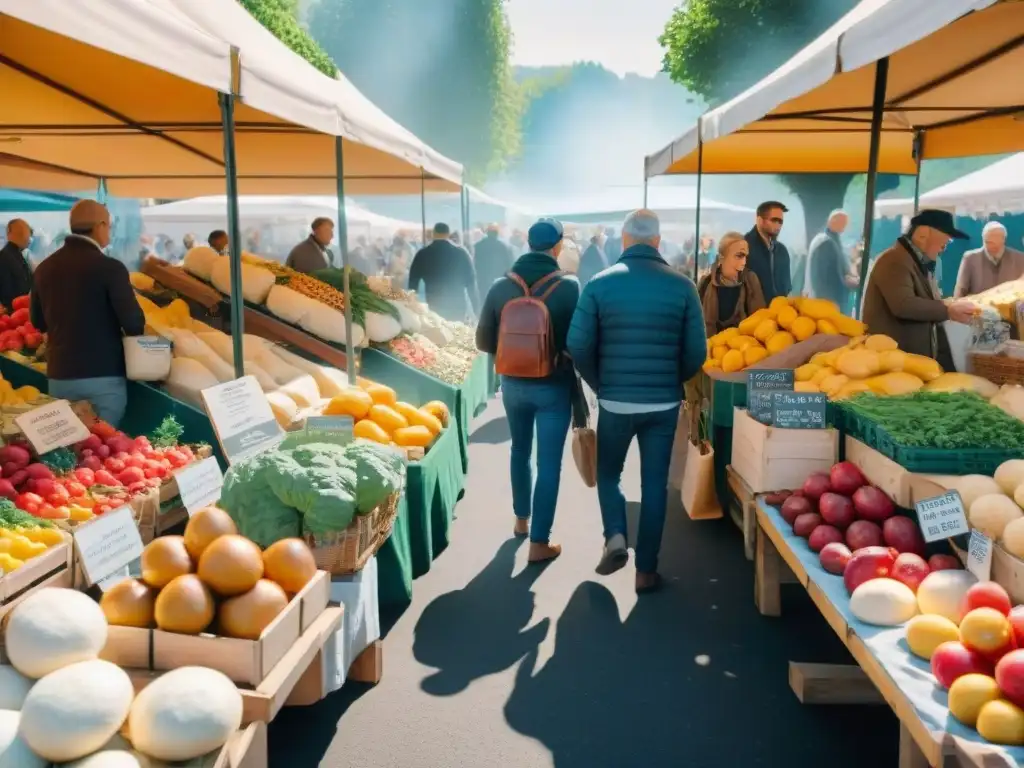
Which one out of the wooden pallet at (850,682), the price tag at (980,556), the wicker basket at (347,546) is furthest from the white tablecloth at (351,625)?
the price tag at (980,556)

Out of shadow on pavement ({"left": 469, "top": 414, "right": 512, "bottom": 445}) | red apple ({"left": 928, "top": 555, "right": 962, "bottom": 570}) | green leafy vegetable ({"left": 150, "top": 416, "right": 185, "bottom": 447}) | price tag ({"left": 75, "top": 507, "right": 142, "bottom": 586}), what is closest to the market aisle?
red apple ({"left": 928, "top": 555, "right": 962, "bottom": 570})

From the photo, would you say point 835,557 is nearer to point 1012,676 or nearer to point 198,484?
point 1012,676

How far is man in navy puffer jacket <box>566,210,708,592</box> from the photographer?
448 centimetres

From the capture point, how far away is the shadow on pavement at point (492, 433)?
861 centimetres

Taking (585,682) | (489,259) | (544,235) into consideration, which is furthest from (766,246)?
(489,259)

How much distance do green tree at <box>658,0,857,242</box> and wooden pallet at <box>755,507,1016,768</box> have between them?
1614 cm

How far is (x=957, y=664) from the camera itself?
2.51m

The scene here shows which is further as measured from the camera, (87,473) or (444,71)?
(444,71)

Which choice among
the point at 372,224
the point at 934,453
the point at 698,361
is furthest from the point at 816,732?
the point at 372,224

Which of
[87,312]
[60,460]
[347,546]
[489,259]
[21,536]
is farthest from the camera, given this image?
[489,259]

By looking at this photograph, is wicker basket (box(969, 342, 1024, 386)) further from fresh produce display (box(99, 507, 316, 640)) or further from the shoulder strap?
fresh produce display (box(99, 507, 316, 640))

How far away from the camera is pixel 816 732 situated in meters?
3.33

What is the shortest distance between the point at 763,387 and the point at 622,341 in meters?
0.74

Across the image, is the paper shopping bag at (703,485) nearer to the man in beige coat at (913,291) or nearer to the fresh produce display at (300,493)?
the man in beige coat at (913,291)
